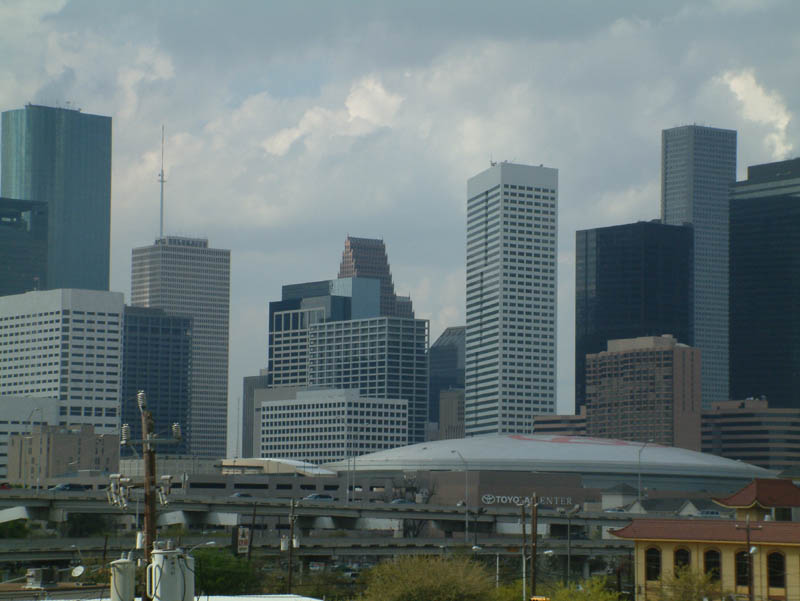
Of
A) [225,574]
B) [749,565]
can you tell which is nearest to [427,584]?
[749,565]

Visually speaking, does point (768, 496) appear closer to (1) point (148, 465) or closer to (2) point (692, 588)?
(2) point (692, 588)

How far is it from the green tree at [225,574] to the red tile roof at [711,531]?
28.0m

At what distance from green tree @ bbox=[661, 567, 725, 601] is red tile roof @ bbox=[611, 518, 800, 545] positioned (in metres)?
3.17

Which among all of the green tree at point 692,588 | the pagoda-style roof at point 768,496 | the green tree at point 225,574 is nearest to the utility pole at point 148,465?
the green tree at point 692,588

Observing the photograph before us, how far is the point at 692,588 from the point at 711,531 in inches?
237

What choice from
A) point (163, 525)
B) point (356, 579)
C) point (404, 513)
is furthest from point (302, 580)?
point (404, 513)

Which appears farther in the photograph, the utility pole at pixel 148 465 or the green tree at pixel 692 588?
the green tree at pixel 692 588

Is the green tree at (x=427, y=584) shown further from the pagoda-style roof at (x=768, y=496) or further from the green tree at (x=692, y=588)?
the pagoda-style roof at (x=768, y=496)

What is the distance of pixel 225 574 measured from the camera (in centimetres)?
10888

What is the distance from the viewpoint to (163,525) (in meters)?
165

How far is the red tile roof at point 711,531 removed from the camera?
94.7 m

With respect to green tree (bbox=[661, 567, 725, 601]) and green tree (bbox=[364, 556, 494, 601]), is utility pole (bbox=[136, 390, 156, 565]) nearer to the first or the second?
green tree (bbox=[364, 556, 494, 601])

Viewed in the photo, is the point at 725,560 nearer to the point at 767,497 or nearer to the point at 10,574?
the point at 767,497

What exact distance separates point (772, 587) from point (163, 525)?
85.9 metres
